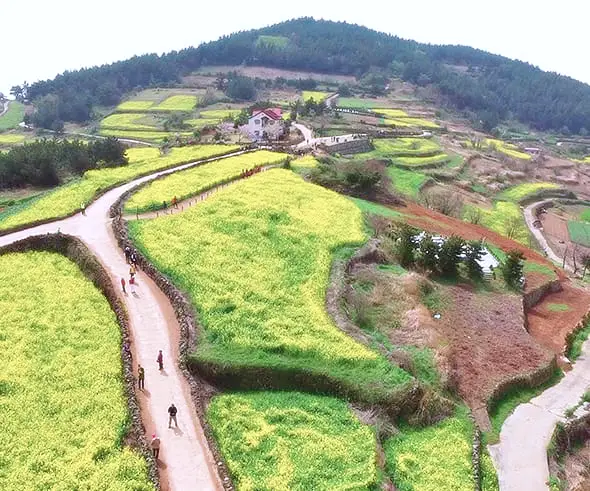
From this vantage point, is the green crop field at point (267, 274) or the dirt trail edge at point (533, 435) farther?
the green crop field at point (267, 274)

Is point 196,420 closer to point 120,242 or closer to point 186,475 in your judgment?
point 186,475

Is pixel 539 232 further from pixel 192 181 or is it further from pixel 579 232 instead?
pixel 192 181

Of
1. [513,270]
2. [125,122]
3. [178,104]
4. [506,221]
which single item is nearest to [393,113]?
[178,104]

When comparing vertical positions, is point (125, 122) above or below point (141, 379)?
below

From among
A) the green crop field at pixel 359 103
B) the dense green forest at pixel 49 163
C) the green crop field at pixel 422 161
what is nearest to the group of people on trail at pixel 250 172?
the dense green forest at pixel 49 163

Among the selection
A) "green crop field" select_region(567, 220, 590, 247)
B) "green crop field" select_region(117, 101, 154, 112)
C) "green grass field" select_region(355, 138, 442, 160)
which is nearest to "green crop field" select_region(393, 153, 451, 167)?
"green grass field" select_region(355, 138, 442, 160)

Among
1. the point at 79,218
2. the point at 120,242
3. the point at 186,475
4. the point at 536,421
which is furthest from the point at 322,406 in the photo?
the point at 79,218

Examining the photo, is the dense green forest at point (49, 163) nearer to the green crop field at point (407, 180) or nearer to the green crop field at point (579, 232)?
the green crop field at point (407, 180)
